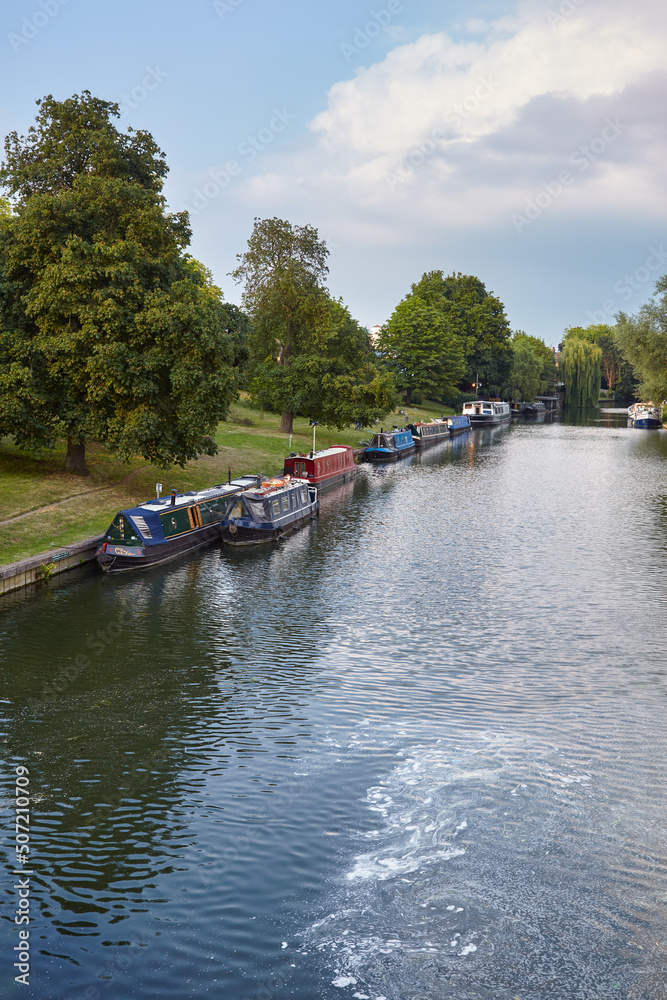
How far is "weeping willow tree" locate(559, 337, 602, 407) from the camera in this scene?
463 feet

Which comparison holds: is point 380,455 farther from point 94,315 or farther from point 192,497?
point 94,315

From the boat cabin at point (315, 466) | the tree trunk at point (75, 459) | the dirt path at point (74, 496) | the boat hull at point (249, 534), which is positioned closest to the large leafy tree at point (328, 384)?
the boat cabin at point (315, 466)

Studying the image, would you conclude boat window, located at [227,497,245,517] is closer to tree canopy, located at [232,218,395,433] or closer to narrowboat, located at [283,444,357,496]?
narrowboat, located at [283,444,357,496]

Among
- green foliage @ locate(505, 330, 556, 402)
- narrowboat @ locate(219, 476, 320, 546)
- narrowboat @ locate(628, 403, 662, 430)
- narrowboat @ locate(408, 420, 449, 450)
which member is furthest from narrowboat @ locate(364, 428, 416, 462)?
green foliage @ locate(505, 330, 556, 402)

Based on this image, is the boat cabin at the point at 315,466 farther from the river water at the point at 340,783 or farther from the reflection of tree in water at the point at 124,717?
the reflection of tree in water at the point at 124,717

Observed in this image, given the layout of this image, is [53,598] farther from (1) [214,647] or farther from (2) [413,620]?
(2) [413,620]

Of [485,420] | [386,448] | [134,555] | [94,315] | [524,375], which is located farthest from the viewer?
[524,375]

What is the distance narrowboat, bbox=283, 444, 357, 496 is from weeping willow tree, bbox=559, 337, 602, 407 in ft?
336

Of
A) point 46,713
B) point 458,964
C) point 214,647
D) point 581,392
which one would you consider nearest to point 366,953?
point 458,964

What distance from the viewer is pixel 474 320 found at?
12219cm

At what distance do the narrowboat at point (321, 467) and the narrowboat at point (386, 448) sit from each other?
11041 mm

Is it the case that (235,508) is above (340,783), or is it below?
above

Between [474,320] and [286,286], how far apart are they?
234 feet

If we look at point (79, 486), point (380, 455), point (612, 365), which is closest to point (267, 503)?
point (79, 486)
